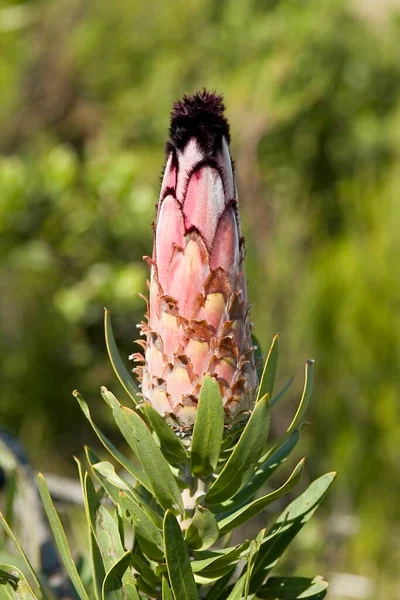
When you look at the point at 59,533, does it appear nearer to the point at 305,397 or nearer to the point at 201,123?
the point at 305,397

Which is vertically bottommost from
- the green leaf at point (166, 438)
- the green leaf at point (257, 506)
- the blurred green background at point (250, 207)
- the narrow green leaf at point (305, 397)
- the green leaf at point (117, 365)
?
the green leaf at point (257, 506)

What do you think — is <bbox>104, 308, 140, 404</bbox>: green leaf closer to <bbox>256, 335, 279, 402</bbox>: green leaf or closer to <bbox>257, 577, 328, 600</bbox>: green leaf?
<bbox>256, 335, 279, 402</bbox>: green leaf


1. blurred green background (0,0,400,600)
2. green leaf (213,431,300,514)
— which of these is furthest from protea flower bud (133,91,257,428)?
blurred green background (0,0,400,600)

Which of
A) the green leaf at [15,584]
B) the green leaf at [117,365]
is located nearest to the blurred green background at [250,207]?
the green leaf at [117,365]

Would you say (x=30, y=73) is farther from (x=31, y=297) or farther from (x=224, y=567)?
(x=224, y=567)

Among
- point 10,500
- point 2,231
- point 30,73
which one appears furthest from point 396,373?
point 30,73

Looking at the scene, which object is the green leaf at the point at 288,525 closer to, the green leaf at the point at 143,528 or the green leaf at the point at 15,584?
the green leaf at the point at 143,528
